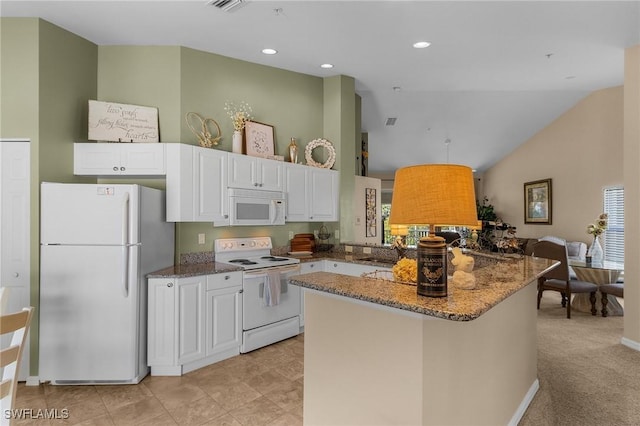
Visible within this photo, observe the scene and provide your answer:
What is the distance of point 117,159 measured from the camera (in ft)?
10.3

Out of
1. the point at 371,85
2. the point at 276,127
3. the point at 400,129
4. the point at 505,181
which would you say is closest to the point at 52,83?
the point at 276,127

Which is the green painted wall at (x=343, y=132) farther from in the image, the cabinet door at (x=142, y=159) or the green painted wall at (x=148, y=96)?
the cabinet door at (x=142, y=159)

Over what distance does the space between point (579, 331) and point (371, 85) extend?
159 inches

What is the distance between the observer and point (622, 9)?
2867 millimetres

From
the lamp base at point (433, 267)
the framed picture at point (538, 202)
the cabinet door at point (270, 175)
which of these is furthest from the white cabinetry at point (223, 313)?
the framed picture at point (538, 202)

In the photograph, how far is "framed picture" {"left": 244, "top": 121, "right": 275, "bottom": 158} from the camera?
12.8 feet

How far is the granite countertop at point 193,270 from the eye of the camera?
9.57 ft

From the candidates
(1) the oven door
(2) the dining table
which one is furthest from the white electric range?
(2) the dining table

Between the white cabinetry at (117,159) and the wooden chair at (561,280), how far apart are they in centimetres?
478

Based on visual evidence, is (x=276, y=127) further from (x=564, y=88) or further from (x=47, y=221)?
(x=564, y=88)

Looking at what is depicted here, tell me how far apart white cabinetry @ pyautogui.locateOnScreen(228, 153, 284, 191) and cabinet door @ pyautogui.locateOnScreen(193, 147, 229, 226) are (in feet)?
0.33

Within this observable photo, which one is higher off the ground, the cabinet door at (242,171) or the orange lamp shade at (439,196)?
the cabinet door at (242,171)

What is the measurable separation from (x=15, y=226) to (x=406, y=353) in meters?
3.22

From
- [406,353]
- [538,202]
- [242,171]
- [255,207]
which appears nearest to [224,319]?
[255,207]
